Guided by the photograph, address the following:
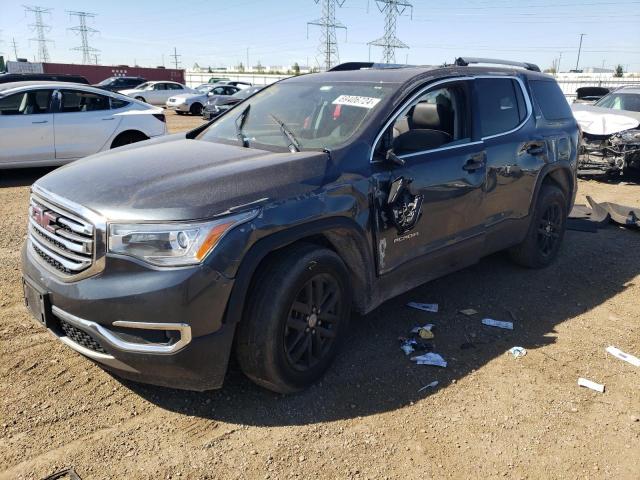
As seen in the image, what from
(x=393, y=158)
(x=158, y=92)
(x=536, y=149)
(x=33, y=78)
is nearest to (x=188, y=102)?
(x=158, y=92)

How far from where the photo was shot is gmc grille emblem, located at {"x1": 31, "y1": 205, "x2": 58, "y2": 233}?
298 centimetres

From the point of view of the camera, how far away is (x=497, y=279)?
5.21 meters

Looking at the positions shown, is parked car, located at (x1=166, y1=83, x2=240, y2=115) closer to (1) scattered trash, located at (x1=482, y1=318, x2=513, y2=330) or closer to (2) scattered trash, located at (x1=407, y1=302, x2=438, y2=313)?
(2) scattered trash, located at (x1=407, y1=302, x2=438, y2=313)

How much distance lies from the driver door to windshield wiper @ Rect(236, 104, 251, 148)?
3.10 feet

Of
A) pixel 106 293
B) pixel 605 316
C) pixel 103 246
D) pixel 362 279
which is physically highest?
pixel 103 246

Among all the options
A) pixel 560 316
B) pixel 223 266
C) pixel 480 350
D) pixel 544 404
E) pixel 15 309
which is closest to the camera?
pixel 223 266

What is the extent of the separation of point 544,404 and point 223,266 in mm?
2079

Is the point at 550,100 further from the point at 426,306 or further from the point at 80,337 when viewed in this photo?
the point at 80,337

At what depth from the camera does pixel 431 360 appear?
3648mm

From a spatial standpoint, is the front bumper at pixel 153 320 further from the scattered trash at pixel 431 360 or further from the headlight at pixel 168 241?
the scattered trash at pixel 431 360

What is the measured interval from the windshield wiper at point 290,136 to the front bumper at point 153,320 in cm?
118

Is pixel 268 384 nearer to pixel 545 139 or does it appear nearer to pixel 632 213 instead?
pixel 545 139

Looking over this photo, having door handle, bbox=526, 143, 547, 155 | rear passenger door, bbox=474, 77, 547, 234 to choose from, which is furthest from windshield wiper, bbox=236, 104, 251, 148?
door handle, bbox=526, 143, 547, 155

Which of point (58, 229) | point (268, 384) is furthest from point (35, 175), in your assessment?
point (268, 384)
